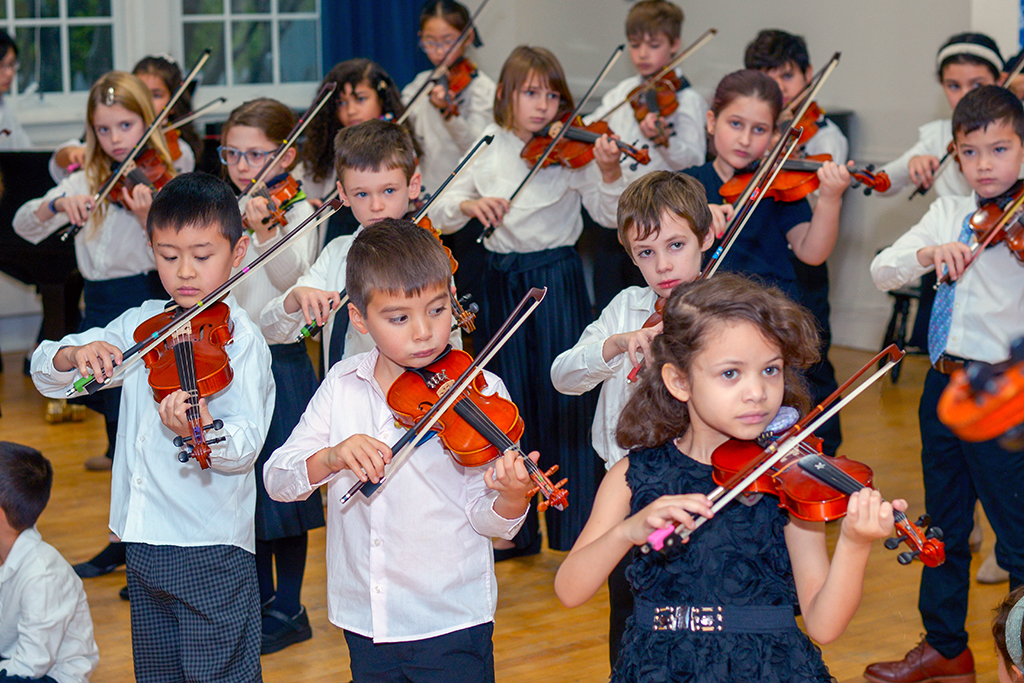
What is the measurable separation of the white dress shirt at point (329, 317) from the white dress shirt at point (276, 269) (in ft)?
0.31

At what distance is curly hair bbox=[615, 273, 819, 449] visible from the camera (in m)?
1.52

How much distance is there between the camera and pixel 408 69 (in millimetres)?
6328

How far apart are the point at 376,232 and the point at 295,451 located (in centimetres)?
A: 38

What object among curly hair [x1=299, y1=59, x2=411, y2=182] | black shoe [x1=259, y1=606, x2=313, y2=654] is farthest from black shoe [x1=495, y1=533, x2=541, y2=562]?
curly hair [x1=299, y1=59, x2=411, y2=182]

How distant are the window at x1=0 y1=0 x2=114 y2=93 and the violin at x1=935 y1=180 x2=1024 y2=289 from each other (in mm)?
4761

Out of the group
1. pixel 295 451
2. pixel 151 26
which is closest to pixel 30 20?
pixel 151 26

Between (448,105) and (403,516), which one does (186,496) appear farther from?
(448,105)

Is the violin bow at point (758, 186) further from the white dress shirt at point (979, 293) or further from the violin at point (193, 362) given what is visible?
the violin at point (193, 362)

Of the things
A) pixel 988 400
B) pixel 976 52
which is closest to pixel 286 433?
pixel 988 400

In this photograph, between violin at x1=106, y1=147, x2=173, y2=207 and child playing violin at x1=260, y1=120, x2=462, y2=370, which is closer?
child playing violin at x1=260, y1=120, x2=462, y2=370

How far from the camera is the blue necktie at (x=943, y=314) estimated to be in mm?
2443

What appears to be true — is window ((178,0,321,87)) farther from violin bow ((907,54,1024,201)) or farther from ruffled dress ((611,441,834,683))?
ruffled dress ((611,441,834,683))

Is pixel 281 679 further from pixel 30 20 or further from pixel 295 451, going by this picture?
pixel 30 20

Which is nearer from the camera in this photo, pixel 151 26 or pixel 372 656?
pixel 372 656
